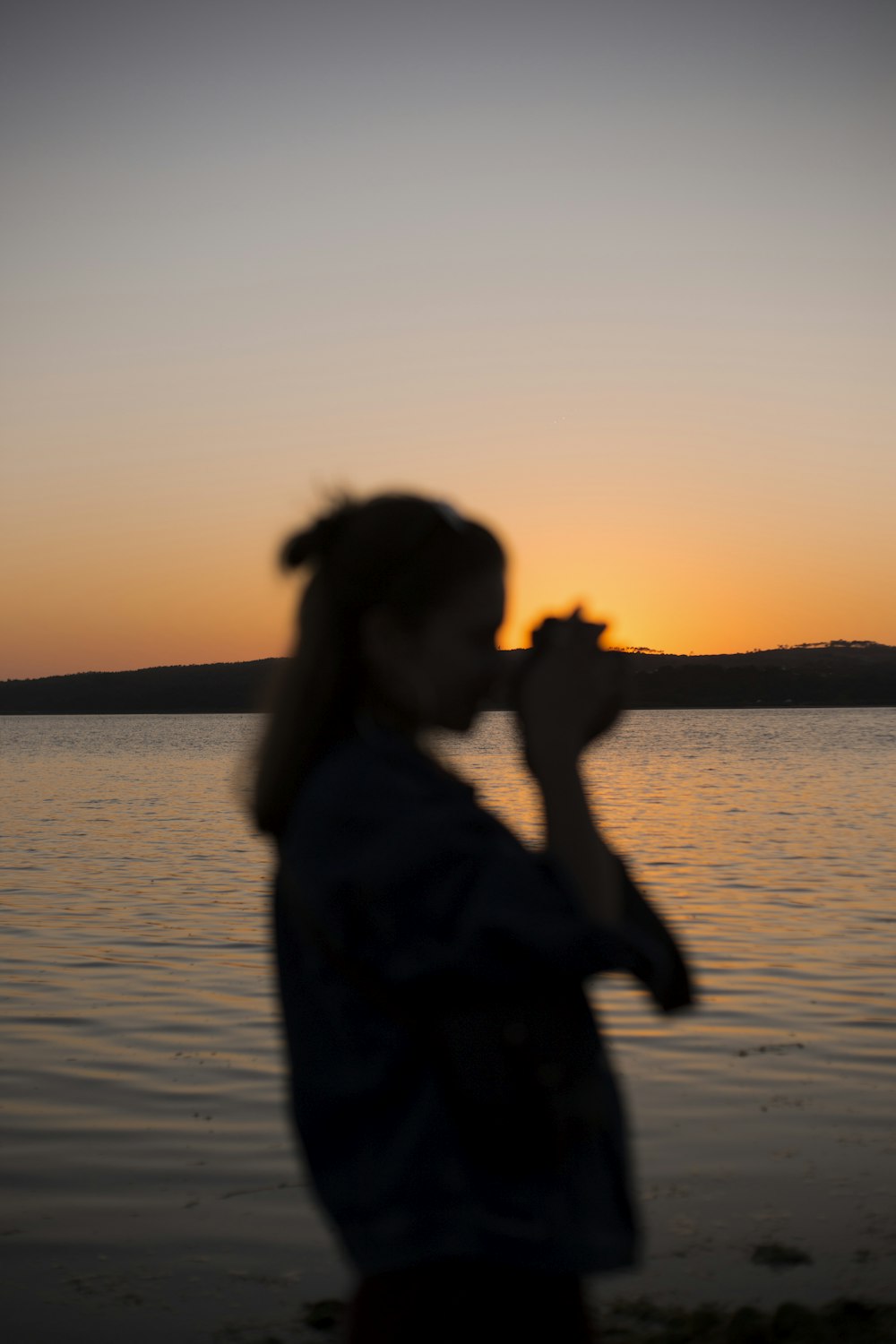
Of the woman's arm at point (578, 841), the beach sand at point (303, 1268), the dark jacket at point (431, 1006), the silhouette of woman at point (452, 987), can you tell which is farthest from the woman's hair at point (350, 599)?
the beach sand at point (303, 1268)

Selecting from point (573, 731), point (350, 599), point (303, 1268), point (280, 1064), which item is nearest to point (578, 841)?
point (573, 731)

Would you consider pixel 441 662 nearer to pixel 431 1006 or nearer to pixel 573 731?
pixel 573 731

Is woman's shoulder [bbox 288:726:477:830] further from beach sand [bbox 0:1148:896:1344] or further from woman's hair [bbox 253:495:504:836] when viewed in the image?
beach sand [bbox 0:1148:896:1344]

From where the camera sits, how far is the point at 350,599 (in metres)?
1.69

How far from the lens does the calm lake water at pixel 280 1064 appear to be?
207 inches

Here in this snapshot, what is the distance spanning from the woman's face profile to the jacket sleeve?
17cm

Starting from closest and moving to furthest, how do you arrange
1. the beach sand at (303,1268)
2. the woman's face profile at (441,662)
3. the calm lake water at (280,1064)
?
the woman's face profile at (441,662) < the beach sand at (303,1268) < the calm lake water at (280,1064)

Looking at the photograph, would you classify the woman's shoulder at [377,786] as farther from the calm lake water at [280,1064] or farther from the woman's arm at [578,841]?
the calm lake water at [280,1064]

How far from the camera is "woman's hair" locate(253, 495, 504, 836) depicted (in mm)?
1668

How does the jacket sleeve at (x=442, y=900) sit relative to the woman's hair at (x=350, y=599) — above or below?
below

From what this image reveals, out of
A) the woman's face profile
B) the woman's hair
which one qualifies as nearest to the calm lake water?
the woman's hair

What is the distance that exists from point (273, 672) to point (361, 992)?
1.64 feet

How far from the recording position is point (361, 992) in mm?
1510

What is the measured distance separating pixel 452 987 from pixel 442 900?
0.30 feet
